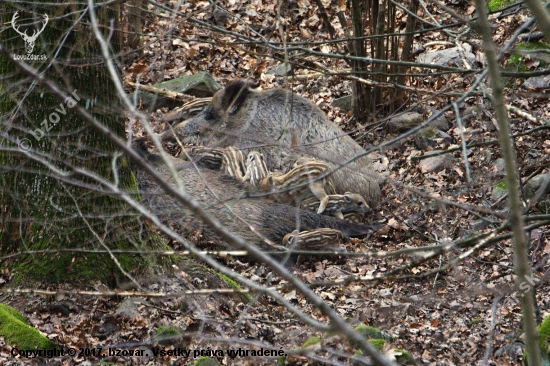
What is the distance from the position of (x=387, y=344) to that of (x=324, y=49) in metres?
7.86

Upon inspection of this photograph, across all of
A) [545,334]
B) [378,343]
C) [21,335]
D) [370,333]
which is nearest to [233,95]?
[370,333]

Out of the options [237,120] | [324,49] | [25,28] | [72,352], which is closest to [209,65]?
[324,49]

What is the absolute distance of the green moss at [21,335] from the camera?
4.80 meters

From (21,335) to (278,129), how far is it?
5.57 m

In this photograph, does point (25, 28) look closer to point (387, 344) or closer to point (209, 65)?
point (387, 344)

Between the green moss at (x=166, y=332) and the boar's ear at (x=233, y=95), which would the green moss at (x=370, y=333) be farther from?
the boar's ear at (x=233, y=95)

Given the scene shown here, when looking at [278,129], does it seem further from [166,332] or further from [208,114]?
A: [166,332]

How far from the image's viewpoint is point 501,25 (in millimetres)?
10539

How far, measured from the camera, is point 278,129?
31.7ft

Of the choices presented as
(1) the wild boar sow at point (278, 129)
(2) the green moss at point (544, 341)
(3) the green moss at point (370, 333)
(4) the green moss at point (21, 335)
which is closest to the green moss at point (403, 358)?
(3) the green moss at point (370, 333)

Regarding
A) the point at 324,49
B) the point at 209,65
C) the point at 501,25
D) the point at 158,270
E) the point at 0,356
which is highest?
the point at 501,25

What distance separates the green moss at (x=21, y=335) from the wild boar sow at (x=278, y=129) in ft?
13.3

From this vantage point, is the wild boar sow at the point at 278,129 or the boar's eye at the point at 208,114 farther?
the boar's eye at the point at 208,114

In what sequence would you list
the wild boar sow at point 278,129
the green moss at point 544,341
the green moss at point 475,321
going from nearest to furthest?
the green moss at point 544,341
the green moss at point 475,321
the wild boar sow at point 278,129
